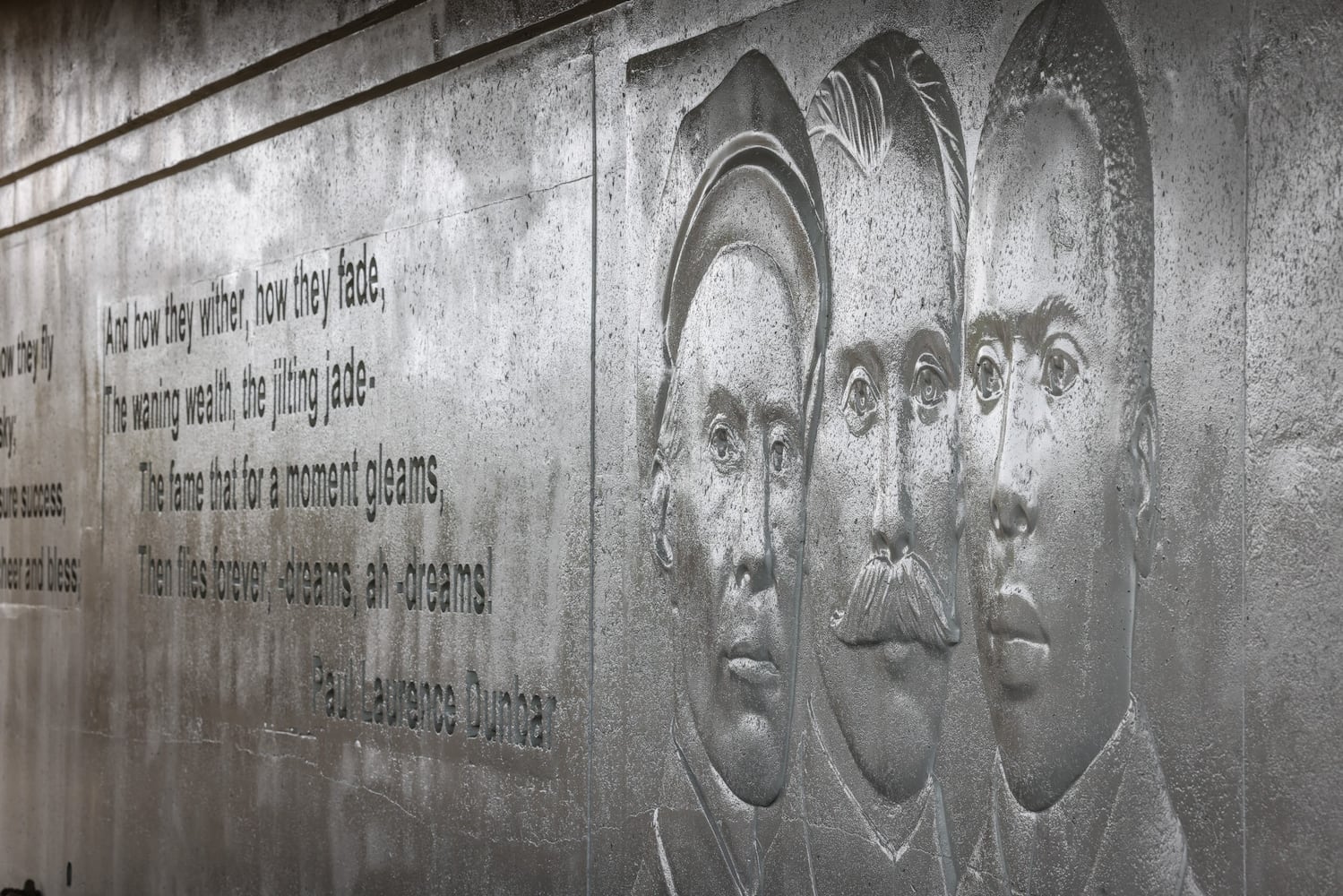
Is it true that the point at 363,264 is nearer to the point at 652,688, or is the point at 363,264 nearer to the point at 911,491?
the point at 652,688

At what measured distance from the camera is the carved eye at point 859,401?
4.12 meters

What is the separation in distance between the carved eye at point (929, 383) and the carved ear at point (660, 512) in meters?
1.00

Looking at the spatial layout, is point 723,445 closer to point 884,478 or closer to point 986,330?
point 884,478

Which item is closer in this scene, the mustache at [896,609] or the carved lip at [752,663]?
the mustache at [896,609]

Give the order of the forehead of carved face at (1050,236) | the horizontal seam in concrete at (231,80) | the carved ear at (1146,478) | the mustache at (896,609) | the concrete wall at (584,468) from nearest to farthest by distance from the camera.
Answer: the concrete wall at (584,468) < the carved ear at (1146,478) < the forehead of carved face at (1050,236) < the mustache at (896,609) < the horizontal seam in concrete at (231,80)

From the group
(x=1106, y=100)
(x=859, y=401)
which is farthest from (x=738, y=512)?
(x=1106, y=100)

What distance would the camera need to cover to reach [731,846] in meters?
4.47

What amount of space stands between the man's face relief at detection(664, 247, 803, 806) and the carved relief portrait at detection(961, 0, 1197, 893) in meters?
0.68

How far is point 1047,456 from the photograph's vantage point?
364cm

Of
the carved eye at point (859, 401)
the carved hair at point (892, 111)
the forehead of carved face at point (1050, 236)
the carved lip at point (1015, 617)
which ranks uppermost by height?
the carved hair at point (892, 111)

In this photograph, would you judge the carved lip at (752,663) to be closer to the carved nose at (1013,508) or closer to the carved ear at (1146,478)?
the carved nose at (1013,508)

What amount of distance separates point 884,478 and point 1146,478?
0.81m

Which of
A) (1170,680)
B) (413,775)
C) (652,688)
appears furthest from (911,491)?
(413,775)

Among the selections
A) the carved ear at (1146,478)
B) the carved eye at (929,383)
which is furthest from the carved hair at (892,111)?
the carved ear at (1146,478)
